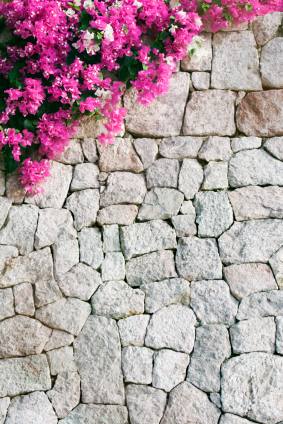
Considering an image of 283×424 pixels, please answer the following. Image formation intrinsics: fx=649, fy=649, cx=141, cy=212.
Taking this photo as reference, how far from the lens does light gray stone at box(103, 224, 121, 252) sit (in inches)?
126

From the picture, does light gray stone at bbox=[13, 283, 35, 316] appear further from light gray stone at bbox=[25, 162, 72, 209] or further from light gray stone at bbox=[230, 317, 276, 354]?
light gray stone at bbox=[230, 317, 276, 354]

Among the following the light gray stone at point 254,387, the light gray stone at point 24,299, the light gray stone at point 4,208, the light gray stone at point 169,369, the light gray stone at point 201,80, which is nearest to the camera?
the light gray stone at point 254,387

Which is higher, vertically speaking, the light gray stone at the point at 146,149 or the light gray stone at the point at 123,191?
the light gray stone at the point at 146,149

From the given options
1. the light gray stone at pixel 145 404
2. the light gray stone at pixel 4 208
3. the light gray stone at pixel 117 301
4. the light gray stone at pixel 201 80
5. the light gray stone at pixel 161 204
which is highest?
the light gray stone at pixel 201 80

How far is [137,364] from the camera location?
3031 mm

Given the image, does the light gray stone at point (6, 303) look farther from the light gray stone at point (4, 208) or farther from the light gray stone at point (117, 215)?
the light gray stone at point (117, 215)

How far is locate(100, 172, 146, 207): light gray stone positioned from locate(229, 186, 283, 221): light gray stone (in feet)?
1.49

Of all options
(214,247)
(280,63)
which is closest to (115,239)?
(214,247)

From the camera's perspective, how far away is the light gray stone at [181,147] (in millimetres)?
3279

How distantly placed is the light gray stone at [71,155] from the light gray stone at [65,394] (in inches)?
41.0

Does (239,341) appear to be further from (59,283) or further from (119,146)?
(119,146)

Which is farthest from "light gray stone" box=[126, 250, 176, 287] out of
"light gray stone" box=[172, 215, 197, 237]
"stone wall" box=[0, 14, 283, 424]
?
"light gray stone" box=[172, 215, 197, 237]

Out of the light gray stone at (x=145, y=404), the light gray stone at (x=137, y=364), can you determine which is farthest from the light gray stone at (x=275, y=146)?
the light gray stone at (x=145, y=404)

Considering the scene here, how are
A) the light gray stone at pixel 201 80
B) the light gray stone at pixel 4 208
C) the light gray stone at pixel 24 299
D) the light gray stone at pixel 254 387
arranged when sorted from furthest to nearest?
the light gray stone at pixel 201 80
the light gray stone at pixel 4 208
the light gray stone at pixel 24 299
the light gray stone at pixel 254 387
